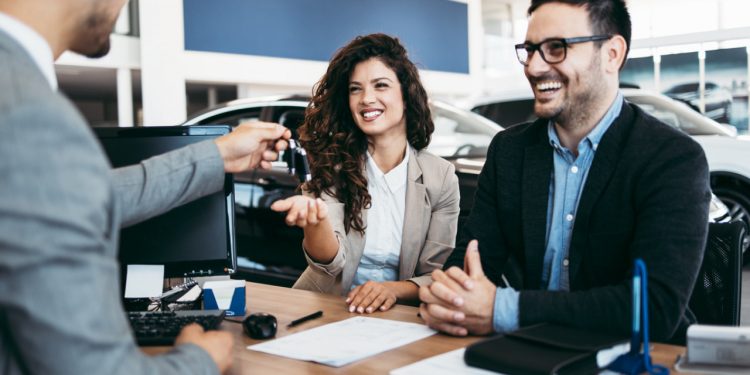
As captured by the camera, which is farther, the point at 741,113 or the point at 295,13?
the point at 741,113

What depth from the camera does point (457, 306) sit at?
1551 mm

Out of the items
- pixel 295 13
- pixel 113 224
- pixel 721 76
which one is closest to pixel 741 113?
pixel 721 76

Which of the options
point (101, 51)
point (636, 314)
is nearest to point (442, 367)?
point (636, 314)

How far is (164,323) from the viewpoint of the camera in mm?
1646

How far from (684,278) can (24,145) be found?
1345mm

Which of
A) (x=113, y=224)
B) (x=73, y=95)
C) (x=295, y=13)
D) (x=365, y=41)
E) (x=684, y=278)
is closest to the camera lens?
(x=113, y=224)

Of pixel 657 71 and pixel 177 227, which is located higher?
pixel 657 71

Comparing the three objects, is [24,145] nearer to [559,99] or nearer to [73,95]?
[559,99]

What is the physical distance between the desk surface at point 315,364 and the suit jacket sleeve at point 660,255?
0.39 ft

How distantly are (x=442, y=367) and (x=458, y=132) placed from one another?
12.3ft

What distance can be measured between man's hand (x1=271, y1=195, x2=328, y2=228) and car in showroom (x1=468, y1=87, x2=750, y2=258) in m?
4.53

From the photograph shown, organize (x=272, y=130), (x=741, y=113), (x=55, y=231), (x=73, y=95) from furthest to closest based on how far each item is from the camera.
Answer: (x=73, y=95) → (x=741, y=113) → (x=272, y=130) → (x=55, y=231)

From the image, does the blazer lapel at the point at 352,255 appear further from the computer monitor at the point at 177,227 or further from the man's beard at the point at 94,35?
the man's beard at the point at 94,35

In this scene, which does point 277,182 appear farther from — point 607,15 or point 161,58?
point 161,58
